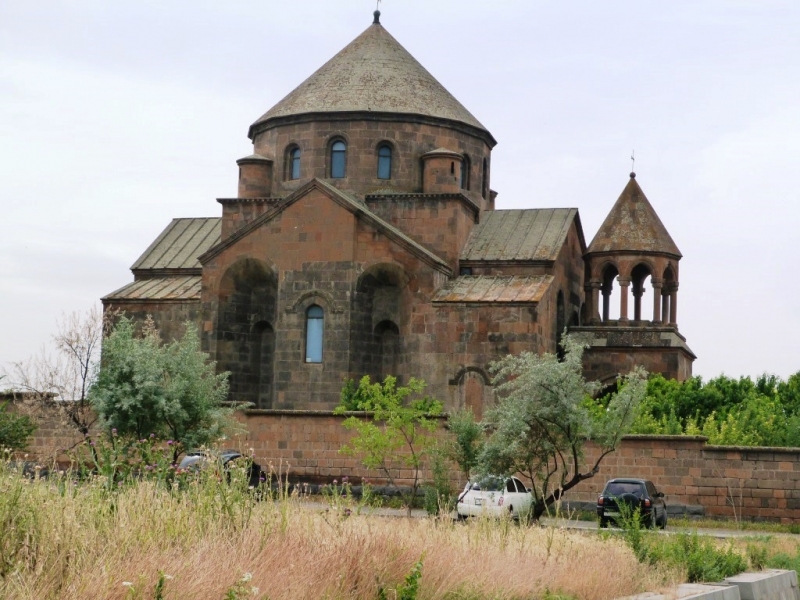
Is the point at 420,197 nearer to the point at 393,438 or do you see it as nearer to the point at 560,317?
the point at 560,317

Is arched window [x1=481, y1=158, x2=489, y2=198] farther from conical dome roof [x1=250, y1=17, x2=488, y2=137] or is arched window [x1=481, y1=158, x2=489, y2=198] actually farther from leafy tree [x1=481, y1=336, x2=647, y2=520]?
leafy tree [x1=481, y1=336, x2=647, y2=520]

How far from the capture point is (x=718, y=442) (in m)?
27.2

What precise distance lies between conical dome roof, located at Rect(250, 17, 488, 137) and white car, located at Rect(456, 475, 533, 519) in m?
14.8

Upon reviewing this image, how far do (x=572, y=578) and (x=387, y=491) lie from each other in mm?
13533

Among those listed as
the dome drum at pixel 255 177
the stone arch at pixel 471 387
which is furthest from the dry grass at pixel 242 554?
the dome drum at pixel 255 177

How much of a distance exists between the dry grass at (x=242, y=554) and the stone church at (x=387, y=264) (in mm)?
18219

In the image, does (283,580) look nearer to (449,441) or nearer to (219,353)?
(449,441)

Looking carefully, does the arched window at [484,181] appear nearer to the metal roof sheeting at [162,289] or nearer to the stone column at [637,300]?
the stone column at [637,300]

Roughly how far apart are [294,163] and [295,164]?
54 mm

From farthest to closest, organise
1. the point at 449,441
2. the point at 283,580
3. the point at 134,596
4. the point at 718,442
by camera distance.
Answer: the point at 718,442 → the point at 449,441 → the point at 283,580 → the point at 134,596

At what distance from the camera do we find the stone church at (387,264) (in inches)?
1212

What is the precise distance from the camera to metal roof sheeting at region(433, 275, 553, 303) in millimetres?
30609

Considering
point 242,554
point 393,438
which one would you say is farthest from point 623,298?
point 242,554

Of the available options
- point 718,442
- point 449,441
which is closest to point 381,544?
point 449,441
